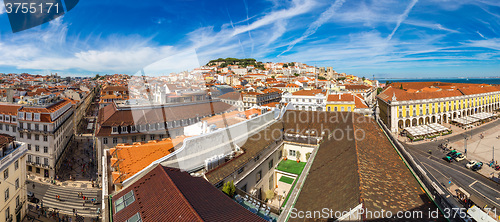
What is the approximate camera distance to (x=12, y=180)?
17.4m

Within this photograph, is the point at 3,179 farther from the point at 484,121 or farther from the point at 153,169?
the point at 484,121

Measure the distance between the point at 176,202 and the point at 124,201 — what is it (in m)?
2.27

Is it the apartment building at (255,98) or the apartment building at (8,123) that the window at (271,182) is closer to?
the apartment building at (8,123)

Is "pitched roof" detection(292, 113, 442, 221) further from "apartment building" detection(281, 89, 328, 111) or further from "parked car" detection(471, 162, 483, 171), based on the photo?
"apartment building" detection(281, 89, 328, 111)

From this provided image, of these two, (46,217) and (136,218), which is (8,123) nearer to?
(46,217)

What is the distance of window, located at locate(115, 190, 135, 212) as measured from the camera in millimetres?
6934

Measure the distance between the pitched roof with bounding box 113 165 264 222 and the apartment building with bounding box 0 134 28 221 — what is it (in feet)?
50.2

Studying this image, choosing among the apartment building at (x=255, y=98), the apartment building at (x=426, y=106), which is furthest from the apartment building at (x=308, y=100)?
the apartment building at (x=426, y=106)

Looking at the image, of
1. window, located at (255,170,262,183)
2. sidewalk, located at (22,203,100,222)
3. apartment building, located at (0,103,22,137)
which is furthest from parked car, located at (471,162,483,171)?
apartment building, located at (0,103,22,137)

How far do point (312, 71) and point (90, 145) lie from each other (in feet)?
447

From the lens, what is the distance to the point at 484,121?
171 feet

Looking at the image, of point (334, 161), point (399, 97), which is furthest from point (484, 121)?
point (334, 161)

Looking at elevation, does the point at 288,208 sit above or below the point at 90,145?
above

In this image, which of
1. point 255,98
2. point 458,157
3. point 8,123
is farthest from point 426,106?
point 8,123
